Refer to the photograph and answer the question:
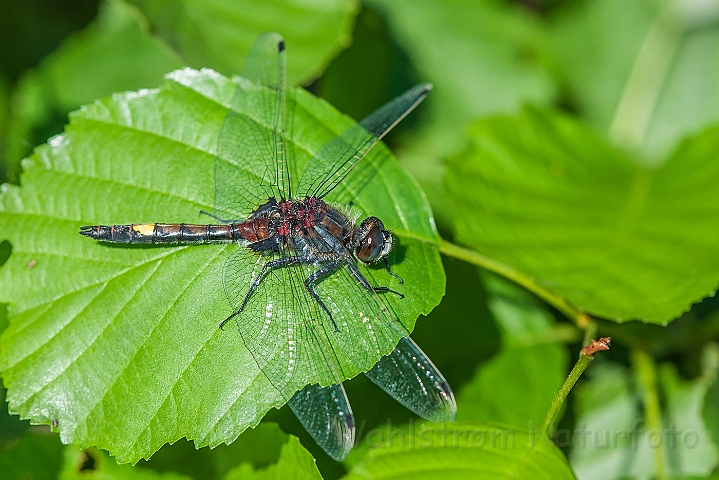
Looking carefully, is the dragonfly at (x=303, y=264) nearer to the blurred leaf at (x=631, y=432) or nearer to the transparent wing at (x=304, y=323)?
the transparent wing at (x=304, y=323)

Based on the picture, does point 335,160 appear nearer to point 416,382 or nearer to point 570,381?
point 416,382

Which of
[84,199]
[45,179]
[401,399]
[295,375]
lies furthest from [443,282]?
[45,179]

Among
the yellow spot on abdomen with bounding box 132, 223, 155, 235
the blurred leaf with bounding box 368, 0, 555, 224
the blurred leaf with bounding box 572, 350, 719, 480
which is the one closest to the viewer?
the yellow spot on abdomen with bounding box 132, 223, 155, 235

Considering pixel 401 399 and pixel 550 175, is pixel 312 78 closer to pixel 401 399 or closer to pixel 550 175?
pixel 550 175

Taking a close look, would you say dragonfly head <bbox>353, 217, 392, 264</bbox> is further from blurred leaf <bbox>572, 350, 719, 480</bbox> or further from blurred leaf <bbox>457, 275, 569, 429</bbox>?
blurred leaf <bbox>572, 350, 719, 480</bbox>

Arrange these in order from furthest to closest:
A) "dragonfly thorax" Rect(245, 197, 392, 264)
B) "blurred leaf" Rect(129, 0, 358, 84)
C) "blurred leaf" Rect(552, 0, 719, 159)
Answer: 1. "blurred leaf" Rect(552, 0, 719, 159)
2. "blurred leaf" Rect(129, 0, 358, 84)
3. "dragonfly thorax" Rect(245, 197, 392, 264)

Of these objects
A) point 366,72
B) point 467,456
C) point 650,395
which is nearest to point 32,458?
point 467,456

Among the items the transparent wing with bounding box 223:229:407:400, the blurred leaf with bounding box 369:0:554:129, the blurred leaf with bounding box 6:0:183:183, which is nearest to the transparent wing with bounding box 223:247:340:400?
the transparent wing with bounding box 223:229:407:400
